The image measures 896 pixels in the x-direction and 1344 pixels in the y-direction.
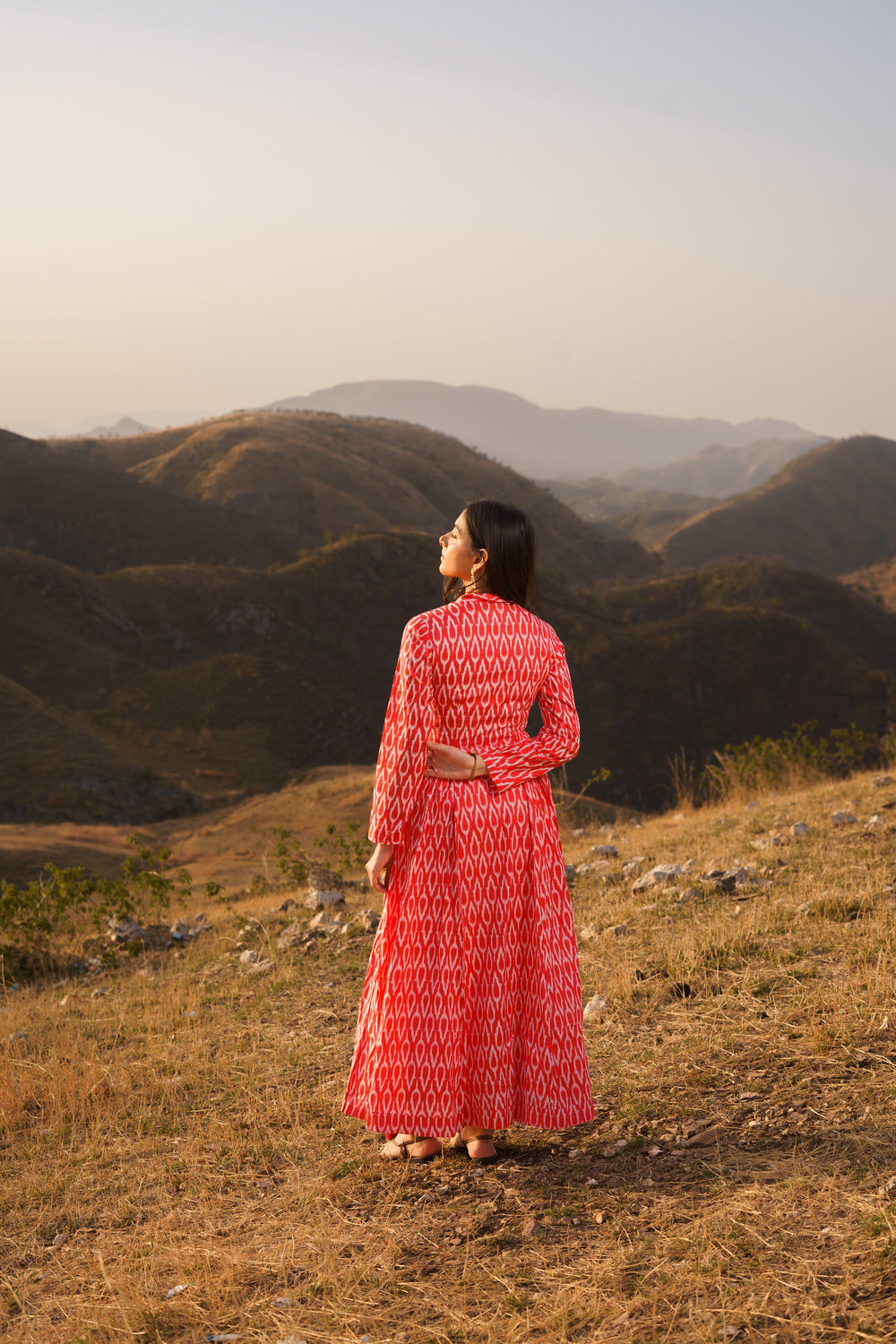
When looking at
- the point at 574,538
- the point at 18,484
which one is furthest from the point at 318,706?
the point at 574,538

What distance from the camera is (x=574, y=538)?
2373 inches

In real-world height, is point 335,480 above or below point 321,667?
above

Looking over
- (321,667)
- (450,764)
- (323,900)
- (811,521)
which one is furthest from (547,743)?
(811,521)

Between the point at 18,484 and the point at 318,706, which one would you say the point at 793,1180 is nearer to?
the point at 318,706

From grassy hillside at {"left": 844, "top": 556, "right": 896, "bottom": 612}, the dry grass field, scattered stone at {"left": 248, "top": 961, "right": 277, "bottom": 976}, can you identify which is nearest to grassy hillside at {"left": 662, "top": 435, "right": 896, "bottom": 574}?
grassy hillside at {"left": 844, "top": 556, "right": 896, "bottom": 612}

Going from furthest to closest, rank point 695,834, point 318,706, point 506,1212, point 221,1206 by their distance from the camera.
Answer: point 318,706 → point 695,834 → point 221,1206 → point 506,1212

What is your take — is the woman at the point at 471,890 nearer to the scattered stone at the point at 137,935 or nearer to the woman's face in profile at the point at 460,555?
the woman's face in profile at the point at 460,555

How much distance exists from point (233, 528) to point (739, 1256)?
4010 centimetres

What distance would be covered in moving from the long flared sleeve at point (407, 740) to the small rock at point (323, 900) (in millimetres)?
4342

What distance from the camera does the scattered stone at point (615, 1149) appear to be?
297 centimetres

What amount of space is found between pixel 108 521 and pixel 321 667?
14.5 meters

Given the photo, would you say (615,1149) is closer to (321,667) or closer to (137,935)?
(137,935)

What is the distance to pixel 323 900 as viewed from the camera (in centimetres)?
709

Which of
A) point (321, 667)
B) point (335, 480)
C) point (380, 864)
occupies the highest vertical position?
point (335, 480)
